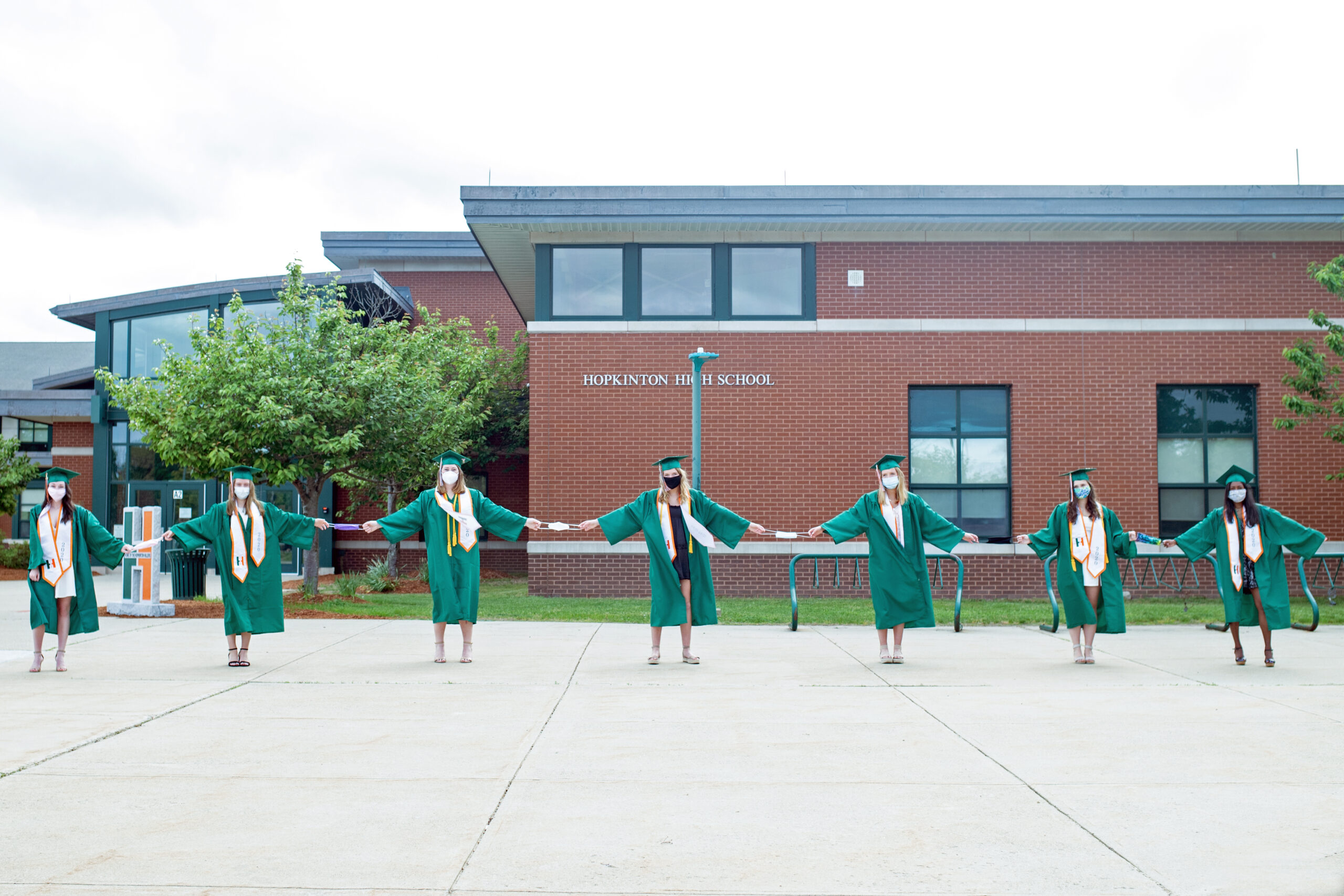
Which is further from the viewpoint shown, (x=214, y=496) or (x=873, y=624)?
(x=214, y=496)

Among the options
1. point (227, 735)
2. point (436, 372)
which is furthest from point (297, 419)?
point (227, 735)

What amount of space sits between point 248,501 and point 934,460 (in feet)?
39.1

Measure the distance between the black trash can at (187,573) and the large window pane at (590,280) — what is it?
22.6 feet

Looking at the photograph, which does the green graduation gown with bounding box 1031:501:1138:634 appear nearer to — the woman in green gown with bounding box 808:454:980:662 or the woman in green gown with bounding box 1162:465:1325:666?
the woman in green gown with bounding box 1162:465:1325:666

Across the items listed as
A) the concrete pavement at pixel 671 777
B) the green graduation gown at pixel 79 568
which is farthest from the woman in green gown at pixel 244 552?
the green graduation gown at pixel 79 568

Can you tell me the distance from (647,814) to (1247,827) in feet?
8.42

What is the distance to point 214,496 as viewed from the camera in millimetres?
26406

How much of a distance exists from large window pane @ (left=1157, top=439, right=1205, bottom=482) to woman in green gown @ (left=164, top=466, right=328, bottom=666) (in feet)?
46.9

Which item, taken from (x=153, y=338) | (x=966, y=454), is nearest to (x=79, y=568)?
(x=966, y=454)

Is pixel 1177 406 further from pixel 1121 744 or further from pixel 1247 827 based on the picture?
pixel 1247 827

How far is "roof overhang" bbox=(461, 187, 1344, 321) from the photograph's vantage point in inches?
688

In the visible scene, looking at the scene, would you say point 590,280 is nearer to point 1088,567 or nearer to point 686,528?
point 686,528

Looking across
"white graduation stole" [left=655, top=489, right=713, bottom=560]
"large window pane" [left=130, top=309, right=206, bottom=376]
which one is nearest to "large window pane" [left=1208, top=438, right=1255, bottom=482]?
"white graduation stole" [left=655, top=489, right=713, bottom=560]

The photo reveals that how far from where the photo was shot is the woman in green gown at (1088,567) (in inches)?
386
